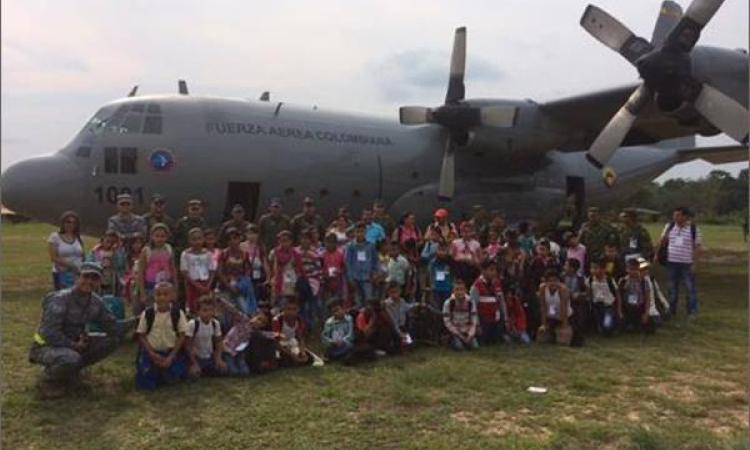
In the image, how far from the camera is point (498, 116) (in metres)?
13.5

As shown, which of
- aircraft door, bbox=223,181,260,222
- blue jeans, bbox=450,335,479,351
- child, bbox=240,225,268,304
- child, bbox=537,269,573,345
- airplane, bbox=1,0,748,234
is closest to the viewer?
blue jeans, bbox=450,335,479,351

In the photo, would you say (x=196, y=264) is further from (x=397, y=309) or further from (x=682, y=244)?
(x=682, y=244)

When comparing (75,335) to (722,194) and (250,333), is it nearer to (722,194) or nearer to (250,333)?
(250,333)

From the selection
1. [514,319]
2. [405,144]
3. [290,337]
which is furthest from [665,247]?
[405,144]

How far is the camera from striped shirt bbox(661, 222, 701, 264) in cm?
933

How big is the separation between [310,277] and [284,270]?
15.8 inches

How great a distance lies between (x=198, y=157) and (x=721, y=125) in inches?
335

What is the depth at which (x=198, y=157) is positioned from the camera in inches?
466

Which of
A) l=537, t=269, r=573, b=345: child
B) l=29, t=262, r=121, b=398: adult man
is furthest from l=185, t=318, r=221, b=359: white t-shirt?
l=537, t=269, r=573, b=345: child

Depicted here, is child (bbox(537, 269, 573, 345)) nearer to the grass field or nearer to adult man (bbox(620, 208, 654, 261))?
the grass field

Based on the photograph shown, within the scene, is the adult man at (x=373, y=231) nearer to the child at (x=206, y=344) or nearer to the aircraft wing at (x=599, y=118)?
the child at (x=206, y=344)

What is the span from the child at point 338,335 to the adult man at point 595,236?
4.14 meters

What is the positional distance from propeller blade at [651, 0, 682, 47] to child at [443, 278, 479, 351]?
6044 millimetres

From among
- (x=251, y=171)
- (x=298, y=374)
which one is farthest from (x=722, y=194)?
(x=298, y=374)
